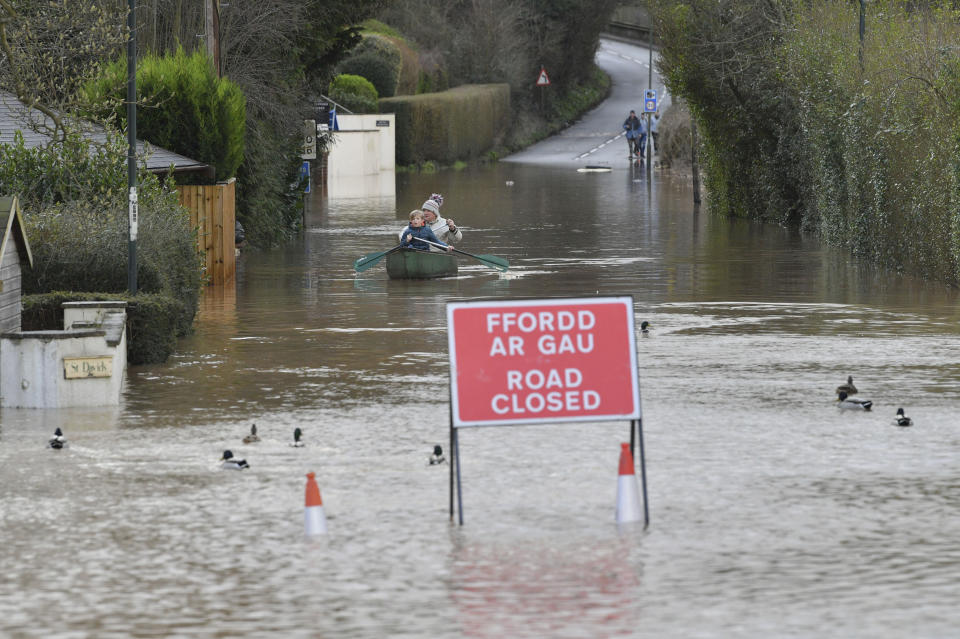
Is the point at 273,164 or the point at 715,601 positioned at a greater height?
Answer: the point at 273,164

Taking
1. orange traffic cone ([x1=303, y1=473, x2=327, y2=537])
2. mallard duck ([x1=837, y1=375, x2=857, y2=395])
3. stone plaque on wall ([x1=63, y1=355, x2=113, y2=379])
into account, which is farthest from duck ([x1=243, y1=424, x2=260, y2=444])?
mallard duck ([x1=837, y1=375, x2=857, y2=395])

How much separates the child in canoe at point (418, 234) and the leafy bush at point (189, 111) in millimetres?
3149

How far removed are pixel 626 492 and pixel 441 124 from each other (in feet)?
193

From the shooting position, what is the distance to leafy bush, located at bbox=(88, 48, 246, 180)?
24.8 metres

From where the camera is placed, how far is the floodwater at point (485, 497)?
7801 millimetres

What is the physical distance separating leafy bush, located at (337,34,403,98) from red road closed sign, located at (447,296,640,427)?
59.6m

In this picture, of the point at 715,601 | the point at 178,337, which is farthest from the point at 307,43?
the point at 715,601

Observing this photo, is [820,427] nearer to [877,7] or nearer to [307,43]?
[877,7]

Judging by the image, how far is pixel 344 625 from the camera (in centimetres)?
759

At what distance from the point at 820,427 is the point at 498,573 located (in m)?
4.79

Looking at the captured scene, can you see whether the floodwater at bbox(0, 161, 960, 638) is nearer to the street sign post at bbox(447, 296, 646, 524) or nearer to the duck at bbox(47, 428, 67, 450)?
the duck at bbox(47, 428, 67, 450)

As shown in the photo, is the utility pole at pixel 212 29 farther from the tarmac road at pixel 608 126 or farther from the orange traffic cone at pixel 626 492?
the tarmac road at pixel 608 126

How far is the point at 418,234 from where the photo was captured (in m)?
25.5

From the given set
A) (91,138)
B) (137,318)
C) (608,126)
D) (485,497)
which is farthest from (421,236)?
(608,126)
